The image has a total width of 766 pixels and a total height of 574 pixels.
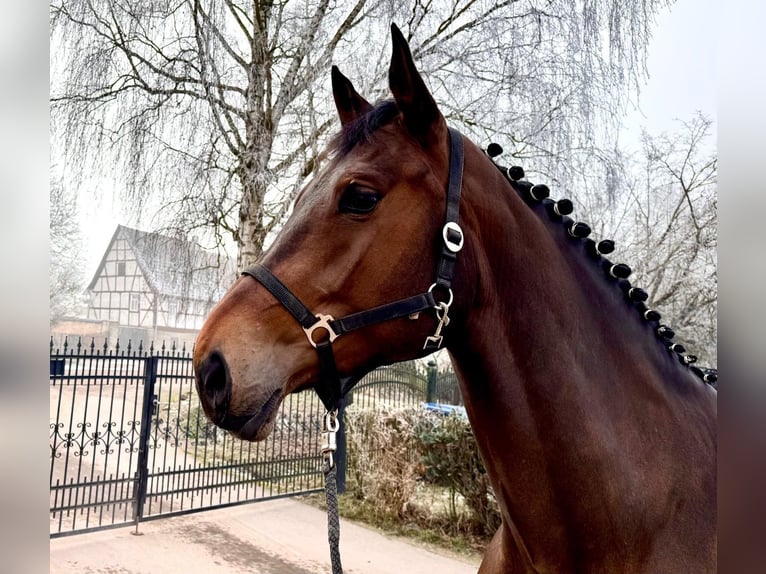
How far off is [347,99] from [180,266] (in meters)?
5.92

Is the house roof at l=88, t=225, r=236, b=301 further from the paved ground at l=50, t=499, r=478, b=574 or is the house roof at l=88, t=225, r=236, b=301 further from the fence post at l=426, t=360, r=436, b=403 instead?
the fence post at l=426, t=360, r=436, b=403

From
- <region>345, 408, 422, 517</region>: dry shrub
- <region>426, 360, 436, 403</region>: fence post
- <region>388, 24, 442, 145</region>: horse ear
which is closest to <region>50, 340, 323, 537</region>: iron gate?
<region>345, 408, 422, 517</region>: dry shrub

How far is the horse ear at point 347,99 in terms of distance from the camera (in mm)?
1718

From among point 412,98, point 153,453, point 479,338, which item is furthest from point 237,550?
point 412,98

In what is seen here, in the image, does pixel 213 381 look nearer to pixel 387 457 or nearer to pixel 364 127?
pixel 364 127

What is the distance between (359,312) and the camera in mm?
1358

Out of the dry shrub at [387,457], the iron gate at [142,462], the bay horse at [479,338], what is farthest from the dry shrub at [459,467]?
the bay horse at [479,338]

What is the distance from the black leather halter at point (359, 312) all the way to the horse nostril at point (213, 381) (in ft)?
0.73

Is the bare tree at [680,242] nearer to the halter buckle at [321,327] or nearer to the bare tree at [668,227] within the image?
the bare tree at [668,227]

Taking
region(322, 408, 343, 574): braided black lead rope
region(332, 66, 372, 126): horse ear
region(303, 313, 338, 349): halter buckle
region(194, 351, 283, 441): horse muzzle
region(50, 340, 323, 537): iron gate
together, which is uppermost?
region(332, 66, 372, 126): horse ear

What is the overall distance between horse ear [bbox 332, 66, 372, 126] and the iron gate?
440cm

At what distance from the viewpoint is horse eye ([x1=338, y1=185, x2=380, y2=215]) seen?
1383 mm
